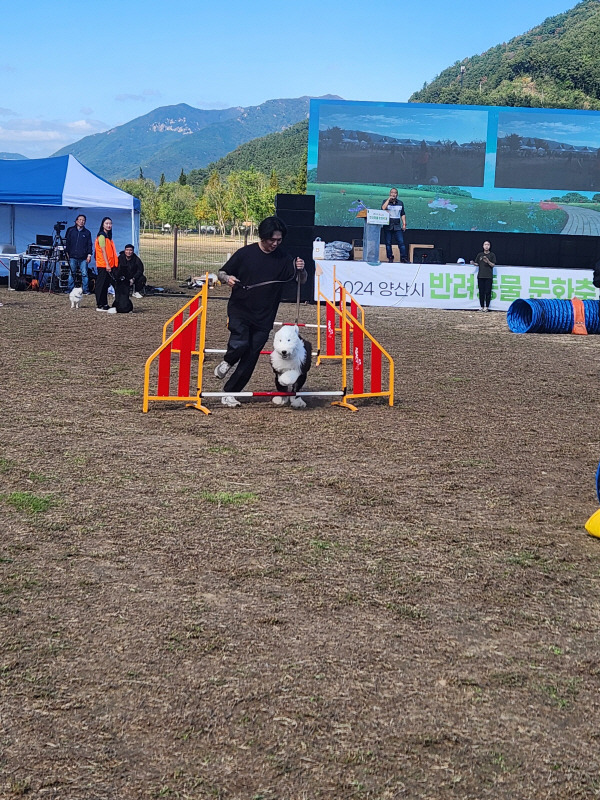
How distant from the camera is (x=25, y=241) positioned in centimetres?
2847

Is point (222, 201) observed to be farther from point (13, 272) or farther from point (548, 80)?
point (13, 272)

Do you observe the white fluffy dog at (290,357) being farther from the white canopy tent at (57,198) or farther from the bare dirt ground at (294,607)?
the white canopy tent at (57,198)

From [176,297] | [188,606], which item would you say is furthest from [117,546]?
[176,297]

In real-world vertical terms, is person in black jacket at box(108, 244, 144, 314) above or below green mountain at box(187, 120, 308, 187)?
below

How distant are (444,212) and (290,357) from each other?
2144 centimetres

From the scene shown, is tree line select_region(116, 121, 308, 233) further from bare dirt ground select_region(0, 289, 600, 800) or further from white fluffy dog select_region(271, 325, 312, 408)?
bare dirt ground select_region(0, 289, 600, 800)

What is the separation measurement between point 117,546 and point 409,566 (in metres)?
1.64

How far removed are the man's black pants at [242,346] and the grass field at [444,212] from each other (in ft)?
65.1

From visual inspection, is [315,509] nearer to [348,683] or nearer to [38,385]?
[348,683]

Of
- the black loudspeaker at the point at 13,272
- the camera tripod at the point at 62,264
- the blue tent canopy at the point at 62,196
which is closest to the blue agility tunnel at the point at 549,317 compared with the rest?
the blue tent canopy at the point at 62,196

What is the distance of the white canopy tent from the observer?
24.4 metres

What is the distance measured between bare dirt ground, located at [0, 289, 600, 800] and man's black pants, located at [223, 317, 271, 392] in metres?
0.62

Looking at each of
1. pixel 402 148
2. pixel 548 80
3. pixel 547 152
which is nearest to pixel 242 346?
pixel 402 148

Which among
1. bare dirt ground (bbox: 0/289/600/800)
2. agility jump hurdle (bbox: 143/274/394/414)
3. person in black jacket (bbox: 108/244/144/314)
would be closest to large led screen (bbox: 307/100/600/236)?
person in black jacket (bbox: 108/244/144/314)
